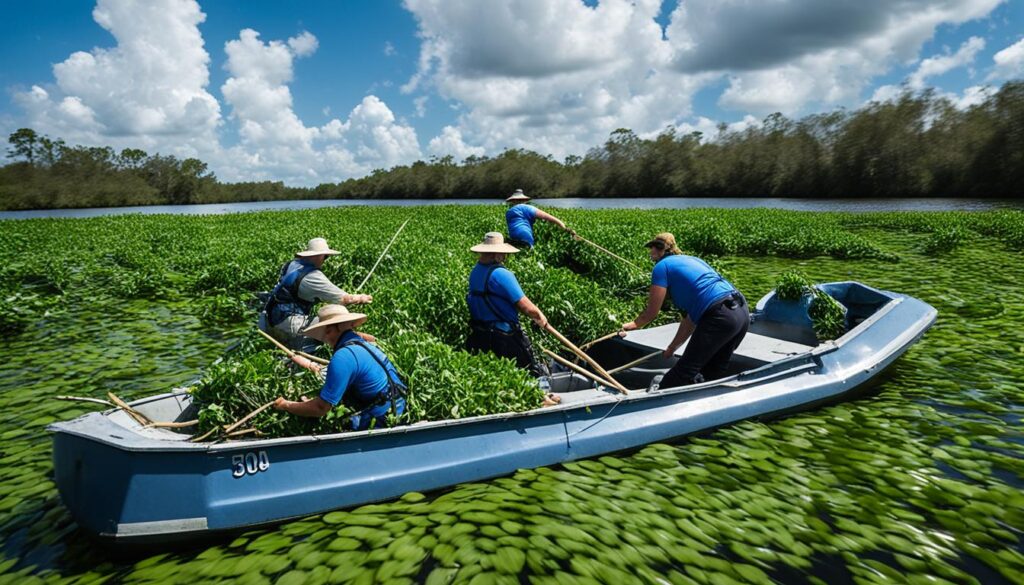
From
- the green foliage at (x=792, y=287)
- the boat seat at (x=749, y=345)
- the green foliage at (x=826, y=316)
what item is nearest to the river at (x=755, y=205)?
the green foliage at (x=792, y=287)

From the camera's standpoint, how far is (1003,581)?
417 centimetres

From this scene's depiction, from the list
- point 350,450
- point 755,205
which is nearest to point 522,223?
point 350,450

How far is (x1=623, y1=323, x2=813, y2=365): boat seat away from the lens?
814cm

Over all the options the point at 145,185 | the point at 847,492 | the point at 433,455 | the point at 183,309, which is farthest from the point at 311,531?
the point at 145,185

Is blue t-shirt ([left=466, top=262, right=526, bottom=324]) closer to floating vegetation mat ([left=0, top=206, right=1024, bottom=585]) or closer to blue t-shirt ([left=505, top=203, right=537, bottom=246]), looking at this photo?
floating vegetation mat ([left=0, top=206, right=1024, bottom=585])

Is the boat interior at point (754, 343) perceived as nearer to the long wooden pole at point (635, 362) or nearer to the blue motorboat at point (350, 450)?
the long wooden pole at point (635, 362)

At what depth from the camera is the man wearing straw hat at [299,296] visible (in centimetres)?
785

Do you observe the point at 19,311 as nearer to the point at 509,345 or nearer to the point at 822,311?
the point at 509,345

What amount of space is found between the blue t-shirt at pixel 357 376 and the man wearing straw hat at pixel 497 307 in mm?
1878

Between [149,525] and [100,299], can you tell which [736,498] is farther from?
[100,299]

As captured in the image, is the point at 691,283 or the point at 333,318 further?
the point at 691,283

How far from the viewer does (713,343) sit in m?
6.68

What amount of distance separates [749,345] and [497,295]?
4349 mm

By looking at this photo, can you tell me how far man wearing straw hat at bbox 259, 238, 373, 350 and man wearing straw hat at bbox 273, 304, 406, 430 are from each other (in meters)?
2.50
